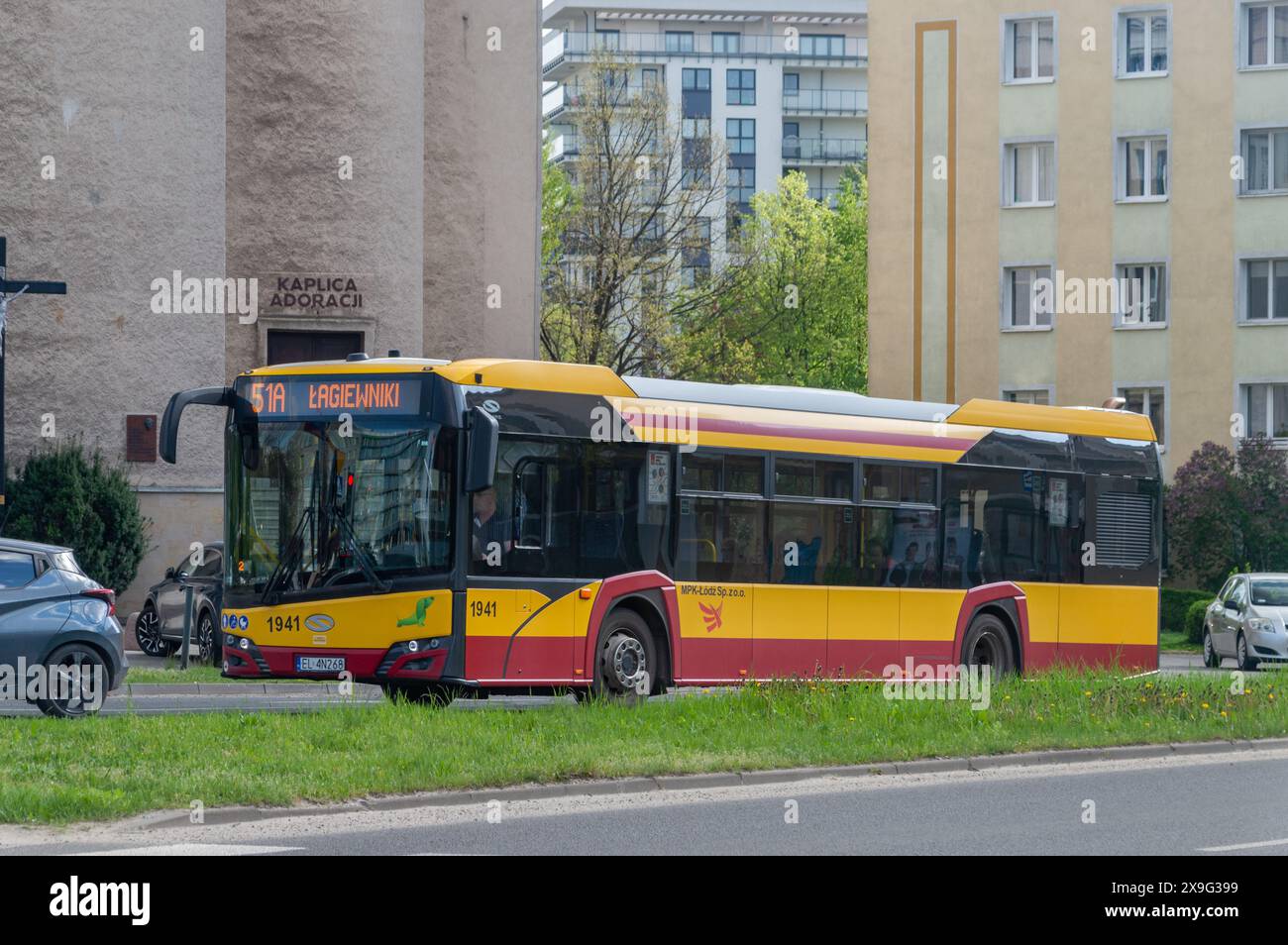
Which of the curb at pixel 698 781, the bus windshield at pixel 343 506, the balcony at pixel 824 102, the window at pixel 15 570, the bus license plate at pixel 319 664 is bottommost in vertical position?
the curb at pixel 698 781

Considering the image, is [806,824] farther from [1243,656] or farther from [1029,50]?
[1029,50]

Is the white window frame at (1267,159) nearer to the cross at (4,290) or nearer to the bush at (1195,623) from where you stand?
the bush at (1195,623)

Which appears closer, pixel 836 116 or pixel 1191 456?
pixel 1191 456

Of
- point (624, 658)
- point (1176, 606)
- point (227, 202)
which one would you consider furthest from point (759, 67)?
point (624, 658)

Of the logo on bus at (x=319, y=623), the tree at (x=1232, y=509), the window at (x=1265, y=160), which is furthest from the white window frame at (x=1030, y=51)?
the logo on bus at (x=319, y=623)

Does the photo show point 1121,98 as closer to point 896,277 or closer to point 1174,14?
point 1174,14

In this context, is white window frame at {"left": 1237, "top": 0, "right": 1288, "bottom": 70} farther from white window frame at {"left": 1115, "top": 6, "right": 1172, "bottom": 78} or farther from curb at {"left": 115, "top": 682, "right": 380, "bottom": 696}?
curb at {"left": 115, "top": 682, "right": 380, "bottom": 696}

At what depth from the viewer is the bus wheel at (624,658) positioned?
17859 mm

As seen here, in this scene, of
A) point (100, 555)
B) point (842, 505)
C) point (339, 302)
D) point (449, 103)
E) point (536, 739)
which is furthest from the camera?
point (449, 103)

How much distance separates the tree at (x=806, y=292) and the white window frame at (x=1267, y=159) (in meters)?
14.8

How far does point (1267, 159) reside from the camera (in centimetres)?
5119

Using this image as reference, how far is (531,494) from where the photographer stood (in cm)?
1753

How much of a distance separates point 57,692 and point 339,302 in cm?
1831
